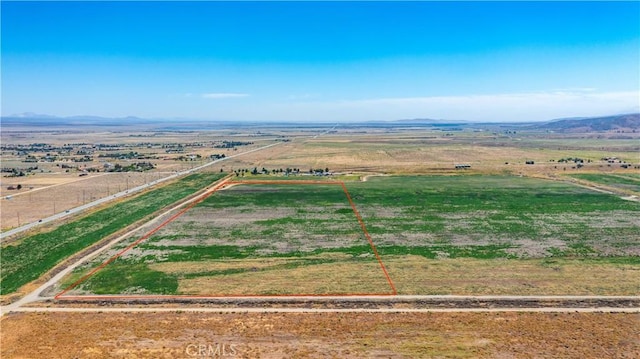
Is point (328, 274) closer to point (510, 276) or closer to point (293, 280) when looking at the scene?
point (293, 280)

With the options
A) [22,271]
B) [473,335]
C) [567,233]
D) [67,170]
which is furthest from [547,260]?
[67,170]

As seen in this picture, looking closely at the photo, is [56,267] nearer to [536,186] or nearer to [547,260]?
[547,260]

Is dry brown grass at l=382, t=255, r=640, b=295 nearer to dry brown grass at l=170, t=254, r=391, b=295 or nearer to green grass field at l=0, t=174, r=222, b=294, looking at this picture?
dry brown grass at l=170, t=254, r=391, b=295

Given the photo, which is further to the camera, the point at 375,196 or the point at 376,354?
the point at 375,196

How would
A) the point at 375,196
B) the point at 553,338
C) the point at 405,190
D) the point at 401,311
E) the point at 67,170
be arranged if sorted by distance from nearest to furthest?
the point at 553,338 → the point at 401,311 → the point at 375,196 → the point at 405,190 → the point at 67,170

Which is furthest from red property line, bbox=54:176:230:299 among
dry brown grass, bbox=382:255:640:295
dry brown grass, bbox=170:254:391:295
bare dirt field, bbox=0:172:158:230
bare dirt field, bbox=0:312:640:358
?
dry brown grass, bbox=382:255:640:295

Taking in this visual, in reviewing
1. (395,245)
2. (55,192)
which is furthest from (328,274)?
(55,192)
